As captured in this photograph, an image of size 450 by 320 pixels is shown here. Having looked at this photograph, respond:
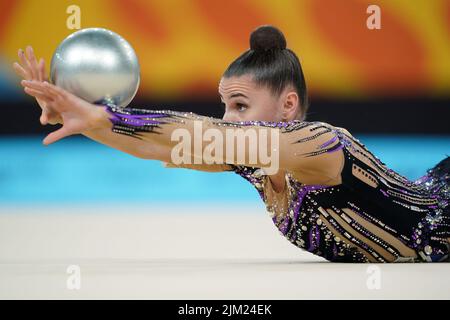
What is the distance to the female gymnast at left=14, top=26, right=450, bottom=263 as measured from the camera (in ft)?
7.34

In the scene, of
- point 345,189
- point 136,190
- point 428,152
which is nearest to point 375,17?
point 428,152

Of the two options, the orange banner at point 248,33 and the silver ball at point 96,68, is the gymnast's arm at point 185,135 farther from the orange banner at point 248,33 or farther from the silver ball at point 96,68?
the orange banner at point 248,33

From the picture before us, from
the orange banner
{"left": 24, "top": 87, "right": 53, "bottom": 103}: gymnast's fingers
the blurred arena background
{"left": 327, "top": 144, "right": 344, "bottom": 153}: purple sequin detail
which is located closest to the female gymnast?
{"left": 327, "top": 144, "right": 344, "bottom": 153}: purple sequin detail

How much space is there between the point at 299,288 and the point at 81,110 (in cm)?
75

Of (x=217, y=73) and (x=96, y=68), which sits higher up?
(x=217, y=73)

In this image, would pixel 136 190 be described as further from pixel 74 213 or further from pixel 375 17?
pixel 375 17

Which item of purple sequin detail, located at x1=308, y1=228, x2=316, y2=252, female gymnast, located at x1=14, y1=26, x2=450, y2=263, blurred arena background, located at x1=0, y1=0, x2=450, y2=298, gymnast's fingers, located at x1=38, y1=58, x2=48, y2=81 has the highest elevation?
blurred arena background, located at x1=0, y1=0, x2=450, y2=298

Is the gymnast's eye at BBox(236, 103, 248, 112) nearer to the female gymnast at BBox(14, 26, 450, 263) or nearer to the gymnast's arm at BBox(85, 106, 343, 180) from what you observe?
the female gymnast at BBox(14, 26, 450, 263)

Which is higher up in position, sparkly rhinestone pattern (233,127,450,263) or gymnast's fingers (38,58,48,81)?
gymnast's fingers (38,58,48,81)

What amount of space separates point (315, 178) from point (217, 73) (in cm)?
454

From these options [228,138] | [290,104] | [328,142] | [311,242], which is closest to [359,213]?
[311,242]

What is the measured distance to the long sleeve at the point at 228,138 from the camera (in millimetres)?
2066

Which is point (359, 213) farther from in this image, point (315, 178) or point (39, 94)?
point (39, 94)

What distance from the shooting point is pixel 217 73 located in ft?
22.4
